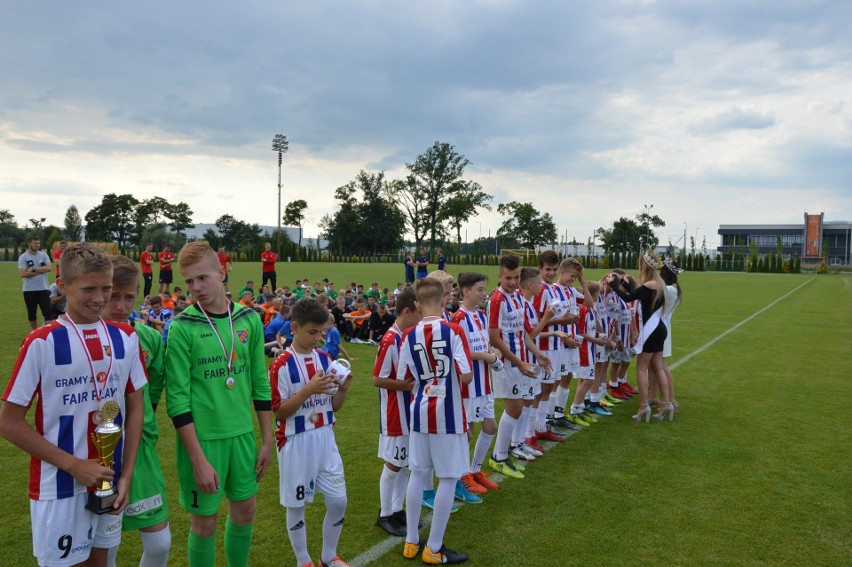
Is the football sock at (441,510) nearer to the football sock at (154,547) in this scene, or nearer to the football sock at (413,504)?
the football sock at (413,504)

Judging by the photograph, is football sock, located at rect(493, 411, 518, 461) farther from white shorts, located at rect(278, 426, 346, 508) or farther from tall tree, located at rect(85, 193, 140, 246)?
tall tree, located at rect(85, 193, 140, 246)

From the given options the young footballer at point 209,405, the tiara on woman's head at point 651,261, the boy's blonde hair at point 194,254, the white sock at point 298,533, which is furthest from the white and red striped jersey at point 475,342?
the tiara on woman's head at point 651,261

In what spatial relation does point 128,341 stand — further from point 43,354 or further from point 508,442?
point 508,442

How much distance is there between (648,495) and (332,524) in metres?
3.03

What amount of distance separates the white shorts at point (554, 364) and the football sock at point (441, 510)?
250 cm

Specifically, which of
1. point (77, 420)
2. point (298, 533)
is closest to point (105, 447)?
point (77, 420)

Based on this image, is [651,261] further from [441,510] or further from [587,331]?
[441,510]

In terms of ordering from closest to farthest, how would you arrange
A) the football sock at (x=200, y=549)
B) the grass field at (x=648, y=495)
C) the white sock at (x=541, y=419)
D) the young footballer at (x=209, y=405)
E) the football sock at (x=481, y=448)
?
the young footballer at (x=209, y=405) → the football sock at (x=200, y=549) → the grass field at (x=648, y=495) → the football sock at (x=481, y=448) → the white sock at (x=541, y=419)

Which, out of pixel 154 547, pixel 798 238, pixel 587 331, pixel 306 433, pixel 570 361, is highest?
pixel 798 238

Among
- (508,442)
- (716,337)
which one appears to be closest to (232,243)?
(716,337)

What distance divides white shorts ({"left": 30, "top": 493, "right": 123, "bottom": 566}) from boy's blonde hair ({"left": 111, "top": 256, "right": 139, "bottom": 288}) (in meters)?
0.99

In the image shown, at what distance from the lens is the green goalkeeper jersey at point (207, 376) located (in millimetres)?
2762

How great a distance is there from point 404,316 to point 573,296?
3.07 metres

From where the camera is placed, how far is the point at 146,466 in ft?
8.81
